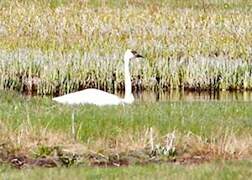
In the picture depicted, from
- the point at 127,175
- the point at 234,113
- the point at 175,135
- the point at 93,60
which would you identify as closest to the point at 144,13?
the point at 93,60

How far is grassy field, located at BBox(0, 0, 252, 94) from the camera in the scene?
24.3 m

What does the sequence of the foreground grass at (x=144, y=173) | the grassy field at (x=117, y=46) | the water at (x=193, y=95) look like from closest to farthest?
the foreground grass at (x=144, y=173) → the water at (x=193, y=95) → the grassy field at (x=117, y=46)

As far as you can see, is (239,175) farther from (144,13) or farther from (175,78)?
(144,13)

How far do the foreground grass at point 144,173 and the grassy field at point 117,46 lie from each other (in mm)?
12514

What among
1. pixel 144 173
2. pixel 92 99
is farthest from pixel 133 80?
pixel 144 173

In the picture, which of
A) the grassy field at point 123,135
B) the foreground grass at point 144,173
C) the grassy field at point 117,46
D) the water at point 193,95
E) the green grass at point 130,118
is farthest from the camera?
the grassy field at point 117,46

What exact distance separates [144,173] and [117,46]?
17.6 metres

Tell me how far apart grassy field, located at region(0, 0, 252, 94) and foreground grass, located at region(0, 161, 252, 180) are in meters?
12.5

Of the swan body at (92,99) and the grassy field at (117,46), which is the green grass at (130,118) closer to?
the swan body at (92,99)

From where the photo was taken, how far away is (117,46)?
1094 inches

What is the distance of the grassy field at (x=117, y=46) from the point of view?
24312 millimetres

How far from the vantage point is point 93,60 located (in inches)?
976

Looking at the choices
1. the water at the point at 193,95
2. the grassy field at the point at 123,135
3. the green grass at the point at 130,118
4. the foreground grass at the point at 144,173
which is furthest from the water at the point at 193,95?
the foreground grass at the point at 144,173

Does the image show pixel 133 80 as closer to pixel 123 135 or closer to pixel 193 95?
pixel 193 95
